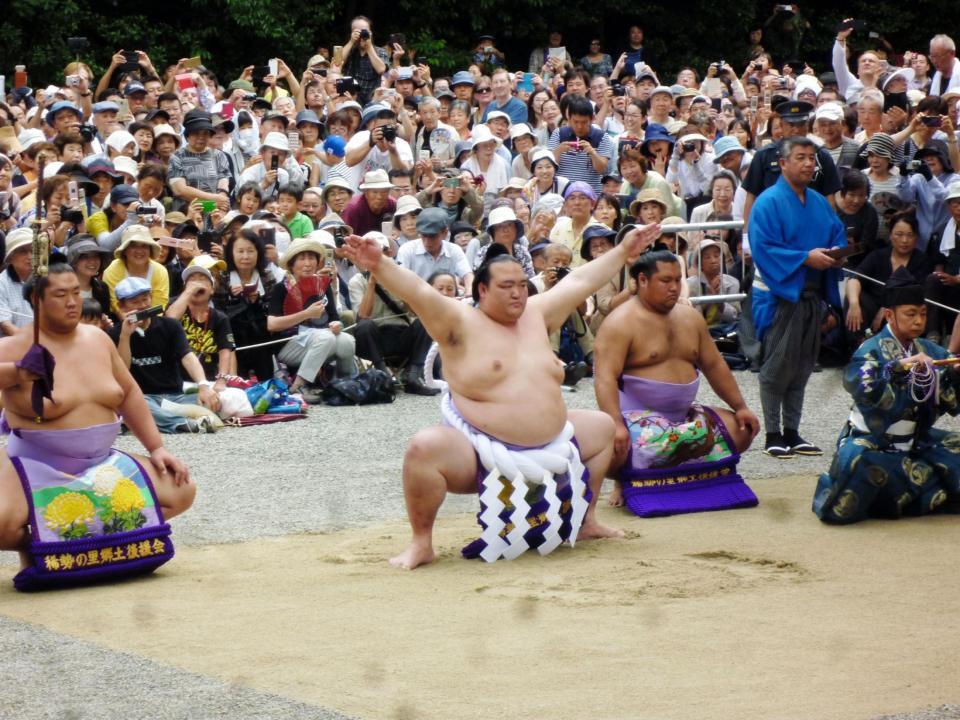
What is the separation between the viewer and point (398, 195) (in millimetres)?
10031

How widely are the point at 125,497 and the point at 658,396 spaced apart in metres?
2.11

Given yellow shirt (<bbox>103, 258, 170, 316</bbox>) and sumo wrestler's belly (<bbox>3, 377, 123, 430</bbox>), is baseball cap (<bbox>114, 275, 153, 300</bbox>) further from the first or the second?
sumo wrestler's belly (<bbox>3, 377, 123, 430</bbox>)

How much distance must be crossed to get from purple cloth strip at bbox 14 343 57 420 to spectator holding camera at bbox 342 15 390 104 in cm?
843

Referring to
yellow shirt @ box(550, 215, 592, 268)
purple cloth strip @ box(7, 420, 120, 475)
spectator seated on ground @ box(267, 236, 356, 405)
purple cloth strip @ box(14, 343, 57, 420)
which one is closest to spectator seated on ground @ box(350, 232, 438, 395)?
spectator seated on ground @ box(267, 236, 356, 405)

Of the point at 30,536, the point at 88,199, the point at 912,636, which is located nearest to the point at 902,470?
the point at 912,636

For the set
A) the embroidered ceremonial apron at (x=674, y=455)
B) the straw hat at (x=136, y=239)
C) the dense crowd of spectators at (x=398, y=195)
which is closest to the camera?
the embroidered ceremonial apron at (x=674, y=455)

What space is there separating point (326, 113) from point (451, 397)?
6979mm

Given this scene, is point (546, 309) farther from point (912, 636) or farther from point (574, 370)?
point (574, 370)

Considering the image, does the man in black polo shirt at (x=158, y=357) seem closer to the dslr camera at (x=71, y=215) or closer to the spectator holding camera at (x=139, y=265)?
the spectator holding camera at (x=139, y=265)

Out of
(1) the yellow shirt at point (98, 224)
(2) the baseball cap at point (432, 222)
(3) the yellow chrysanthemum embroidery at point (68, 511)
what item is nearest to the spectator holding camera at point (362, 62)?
(2) the baseball cap at point (432, 222)

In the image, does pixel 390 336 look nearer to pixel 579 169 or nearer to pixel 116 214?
pixel 116 214

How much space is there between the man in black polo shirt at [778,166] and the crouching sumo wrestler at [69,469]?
3591 millimetres

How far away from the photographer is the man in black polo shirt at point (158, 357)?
298 inches

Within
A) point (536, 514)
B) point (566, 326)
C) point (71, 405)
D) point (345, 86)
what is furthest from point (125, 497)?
point (345, 86)
